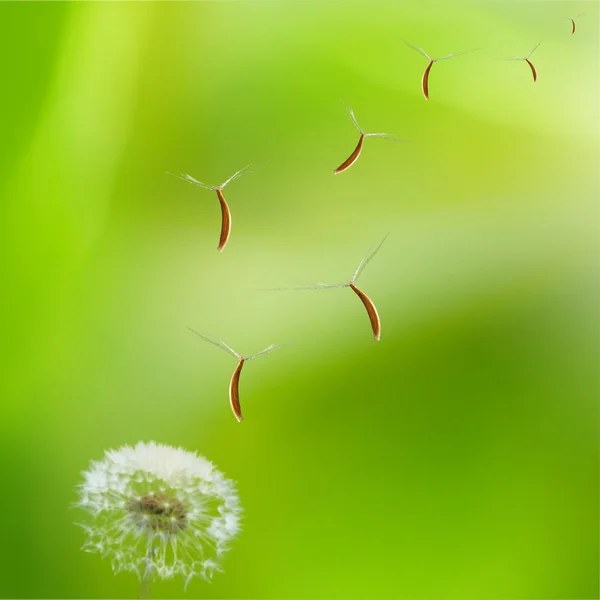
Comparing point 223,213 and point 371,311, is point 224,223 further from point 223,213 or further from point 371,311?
point 371,311

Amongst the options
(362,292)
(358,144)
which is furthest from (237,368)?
(358,144)

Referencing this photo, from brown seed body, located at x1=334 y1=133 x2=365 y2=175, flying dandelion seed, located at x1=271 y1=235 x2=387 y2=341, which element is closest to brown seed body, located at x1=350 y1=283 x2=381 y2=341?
flying dandelion seed, located at x1=271 y1=235 x2=387 y2=341

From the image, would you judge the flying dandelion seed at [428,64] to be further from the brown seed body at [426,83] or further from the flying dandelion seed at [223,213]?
the flying dandelion seed at [223,213]

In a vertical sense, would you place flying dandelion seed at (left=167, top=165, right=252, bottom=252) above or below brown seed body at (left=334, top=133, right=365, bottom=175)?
below

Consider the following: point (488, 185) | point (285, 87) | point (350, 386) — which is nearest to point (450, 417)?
point (350, 386)

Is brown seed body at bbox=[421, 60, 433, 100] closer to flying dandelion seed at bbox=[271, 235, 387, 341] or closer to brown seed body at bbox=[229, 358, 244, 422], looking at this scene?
flying dandelion seed at bbox=[271, 235, 387, 341]

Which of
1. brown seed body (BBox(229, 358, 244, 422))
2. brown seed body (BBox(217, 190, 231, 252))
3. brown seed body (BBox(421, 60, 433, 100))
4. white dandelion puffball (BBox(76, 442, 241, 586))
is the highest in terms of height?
brown seed body (BBox(421, 60, 433, 100))
